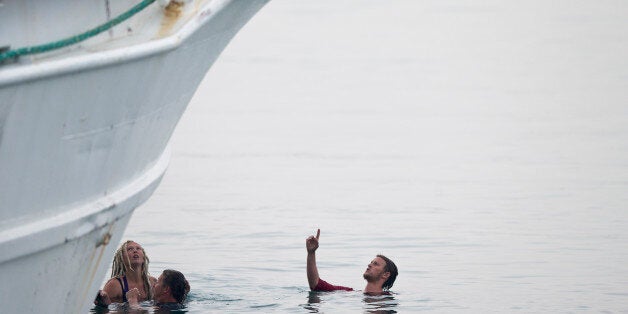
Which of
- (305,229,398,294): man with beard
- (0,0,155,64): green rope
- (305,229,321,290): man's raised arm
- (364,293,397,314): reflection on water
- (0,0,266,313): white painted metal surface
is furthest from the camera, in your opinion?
(305,229,398,294): man with beard

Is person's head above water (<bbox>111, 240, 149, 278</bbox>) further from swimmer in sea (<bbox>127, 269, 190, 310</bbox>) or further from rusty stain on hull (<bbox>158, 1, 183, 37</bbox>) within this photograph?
rusty stain on hull (<bbox>158, 1, 183, 37</bbox>)

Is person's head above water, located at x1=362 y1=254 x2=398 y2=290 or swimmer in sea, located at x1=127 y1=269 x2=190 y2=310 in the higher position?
person's head above water, located at x1=362 y1=254 x2=398 y2=290

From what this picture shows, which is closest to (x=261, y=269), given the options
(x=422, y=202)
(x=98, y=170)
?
(x=422, y=202)

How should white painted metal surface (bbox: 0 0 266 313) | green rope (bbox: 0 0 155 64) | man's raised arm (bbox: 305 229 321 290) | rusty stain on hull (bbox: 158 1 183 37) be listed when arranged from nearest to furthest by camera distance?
green rope (bbox: 0 0 155 64), white painted metal surface (bbox: 0 0 266 313), rusty stain on hull (bbox: 158 1 183 37), man's raised arm (bbox: 305 229 321 290)

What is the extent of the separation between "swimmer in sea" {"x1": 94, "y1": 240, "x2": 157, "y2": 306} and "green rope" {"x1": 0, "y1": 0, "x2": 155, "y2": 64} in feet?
16.1

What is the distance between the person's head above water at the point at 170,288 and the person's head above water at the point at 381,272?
164 cm

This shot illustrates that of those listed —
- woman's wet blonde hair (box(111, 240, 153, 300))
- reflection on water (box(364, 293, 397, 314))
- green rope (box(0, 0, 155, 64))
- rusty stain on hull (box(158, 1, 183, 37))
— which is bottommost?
reflection on water (box(364, 293, 397, 314))

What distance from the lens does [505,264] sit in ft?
51.6

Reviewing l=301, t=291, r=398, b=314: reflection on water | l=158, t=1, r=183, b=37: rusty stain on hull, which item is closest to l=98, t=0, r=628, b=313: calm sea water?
l=301, t=291, r=398, b=314: reflection on water

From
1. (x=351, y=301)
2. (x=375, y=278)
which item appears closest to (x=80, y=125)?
(x=351, y=301)

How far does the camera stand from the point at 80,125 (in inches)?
305

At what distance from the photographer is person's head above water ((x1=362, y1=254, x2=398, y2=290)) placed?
1384 cm

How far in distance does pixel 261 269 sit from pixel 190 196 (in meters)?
4.52

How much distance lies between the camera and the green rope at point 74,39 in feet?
23.2
